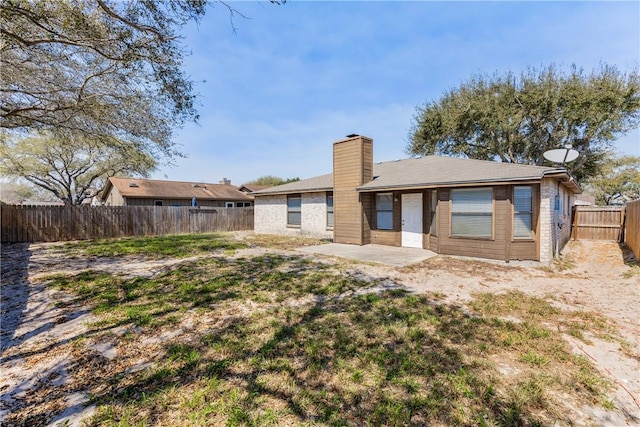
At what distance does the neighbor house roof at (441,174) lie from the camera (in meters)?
7.95

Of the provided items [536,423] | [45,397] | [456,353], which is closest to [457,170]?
[456,353]

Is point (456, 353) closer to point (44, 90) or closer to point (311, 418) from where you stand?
point (311, 418)

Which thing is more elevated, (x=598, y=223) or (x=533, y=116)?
(x=533, y=116)

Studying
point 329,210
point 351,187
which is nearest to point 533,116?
point 351,187

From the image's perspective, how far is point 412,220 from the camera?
35.2 ft

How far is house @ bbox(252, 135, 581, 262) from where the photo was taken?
8086 millimetres

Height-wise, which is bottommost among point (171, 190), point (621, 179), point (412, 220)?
point (412, 220)

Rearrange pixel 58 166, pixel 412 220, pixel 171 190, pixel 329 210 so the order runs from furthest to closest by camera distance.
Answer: pixel 58 166, pixel 171 190, pixel 329 210, pixel 412 220

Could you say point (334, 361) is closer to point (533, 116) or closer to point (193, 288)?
point (193, 288)

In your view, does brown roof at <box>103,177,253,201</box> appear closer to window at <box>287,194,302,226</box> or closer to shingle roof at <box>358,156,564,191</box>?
window at <box>287,194,302,226</box>

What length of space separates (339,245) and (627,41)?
12.0 m

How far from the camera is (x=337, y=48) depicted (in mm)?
10891

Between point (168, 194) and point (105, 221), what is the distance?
360 inches

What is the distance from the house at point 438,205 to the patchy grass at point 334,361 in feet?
12.3
